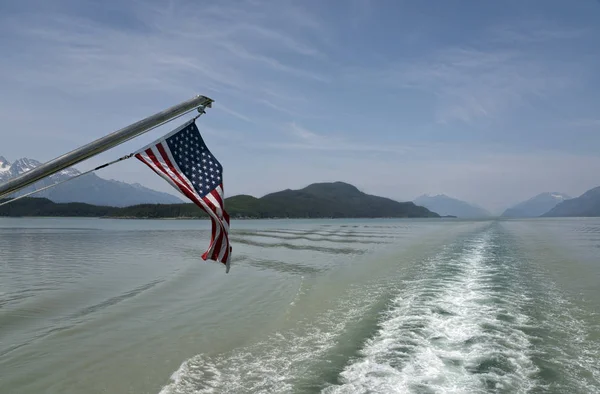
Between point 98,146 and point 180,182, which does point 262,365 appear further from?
point 98,146

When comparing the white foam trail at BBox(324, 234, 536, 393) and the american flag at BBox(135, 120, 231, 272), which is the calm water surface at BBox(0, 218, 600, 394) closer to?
the white foam trail at BBox(324, 234, 536, 393)

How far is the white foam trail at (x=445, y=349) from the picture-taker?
666cm

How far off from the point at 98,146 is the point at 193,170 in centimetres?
174

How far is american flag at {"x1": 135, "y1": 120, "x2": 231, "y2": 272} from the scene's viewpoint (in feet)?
20.5

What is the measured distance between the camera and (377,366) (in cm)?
745

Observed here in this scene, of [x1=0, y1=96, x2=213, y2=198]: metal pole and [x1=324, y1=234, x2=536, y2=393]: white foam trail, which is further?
[x1=324, y1=234, x2=536, y2=393]: white foam trail

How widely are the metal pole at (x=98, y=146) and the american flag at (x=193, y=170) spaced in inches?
20.6

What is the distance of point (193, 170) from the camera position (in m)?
6.76

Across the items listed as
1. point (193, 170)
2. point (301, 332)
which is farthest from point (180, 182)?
point (301, 332)

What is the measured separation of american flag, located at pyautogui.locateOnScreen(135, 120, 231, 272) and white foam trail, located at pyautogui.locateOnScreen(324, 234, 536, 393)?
Result: 3448mm

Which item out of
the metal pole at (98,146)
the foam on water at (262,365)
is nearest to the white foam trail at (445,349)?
the foam on water at (262,365)

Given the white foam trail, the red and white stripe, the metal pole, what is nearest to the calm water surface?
the white foam trail

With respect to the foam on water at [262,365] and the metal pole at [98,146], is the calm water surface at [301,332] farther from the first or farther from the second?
the metal pole at [98,146]

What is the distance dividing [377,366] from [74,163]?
252 inches
